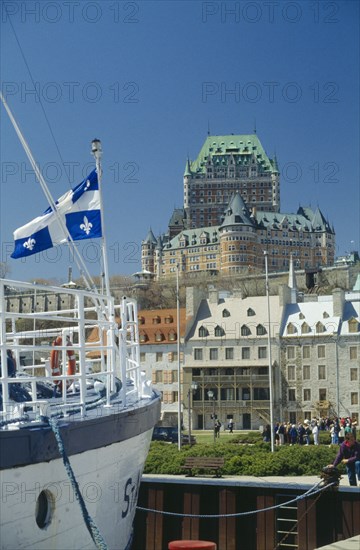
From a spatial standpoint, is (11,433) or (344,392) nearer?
(11,433)

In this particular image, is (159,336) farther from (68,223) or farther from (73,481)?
(73,481)

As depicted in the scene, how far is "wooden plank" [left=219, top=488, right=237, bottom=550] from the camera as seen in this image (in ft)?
58.9

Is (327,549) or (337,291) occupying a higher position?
(337,291)

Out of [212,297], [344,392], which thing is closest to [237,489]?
[344,392]

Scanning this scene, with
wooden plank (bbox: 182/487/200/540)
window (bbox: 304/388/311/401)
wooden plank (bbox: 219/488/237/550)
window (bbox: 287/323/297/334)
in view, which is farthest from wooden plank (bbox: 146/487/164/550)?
window (bbox: 287/323/297/334)

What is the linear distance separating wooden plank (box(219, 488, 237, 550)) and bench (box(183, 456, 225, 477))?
5.65 ft

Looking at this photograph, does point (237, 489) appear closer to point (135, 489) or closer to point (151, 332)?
point (135, 489)

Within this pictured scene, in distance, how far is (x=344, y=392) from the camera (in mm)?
64375

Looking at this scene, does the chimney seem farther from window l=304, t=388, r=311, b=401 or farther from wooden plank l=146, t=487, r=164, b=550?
wooden plank l=146, t=487, r=164, b=550

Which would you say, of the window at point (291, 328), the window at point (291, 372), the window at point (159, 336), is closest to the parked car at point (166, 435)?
the window at point (291, 372)

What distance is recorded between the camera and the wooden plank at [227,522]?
18.0 metres

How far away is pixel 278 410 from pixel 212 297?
12520mm

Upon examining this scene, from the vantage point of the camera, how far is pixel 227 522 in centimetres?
1814

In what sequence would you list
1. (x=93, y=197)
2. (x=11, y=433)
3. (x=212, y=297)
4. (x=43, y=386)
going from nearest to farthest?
(x=11, y=433) < (x=43, y=386) < (x=93, y=197) < (x=212, y=297)
